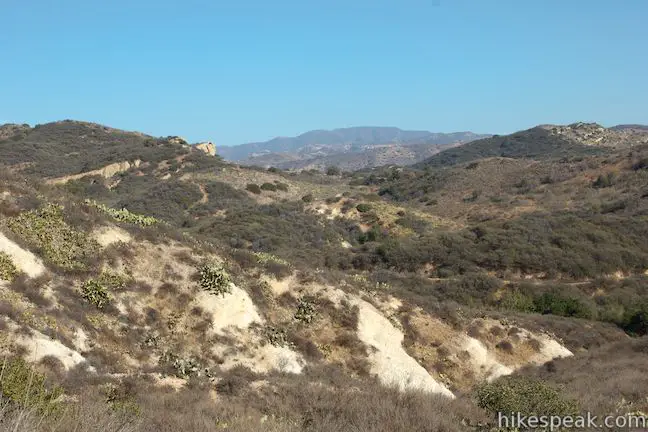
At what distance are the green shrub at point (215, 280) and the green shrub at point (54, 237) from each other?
372 centimetres

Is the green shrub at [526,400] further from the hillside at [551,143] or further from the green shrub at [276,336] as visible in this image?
the hillside at [551,143]

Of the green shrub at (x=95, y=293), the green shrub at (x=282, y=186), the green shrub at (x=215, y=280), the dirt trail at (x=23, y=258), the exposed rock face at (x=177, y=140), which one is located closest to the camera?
the dirt trail at (x=23, y=258)

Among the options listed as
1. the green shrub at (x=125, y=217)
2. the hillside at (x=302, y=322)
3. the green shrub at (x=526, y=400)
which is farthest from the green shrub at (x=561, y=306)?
the green shrub at (x=125, y=217)

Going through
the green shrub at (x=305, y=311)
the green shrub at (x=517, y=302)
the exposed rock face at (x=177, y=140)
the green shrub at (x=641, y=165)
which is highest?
the exposed rock face at (x=177, y=140)

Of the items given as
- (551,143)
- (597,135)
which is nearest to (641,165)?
(597,135)

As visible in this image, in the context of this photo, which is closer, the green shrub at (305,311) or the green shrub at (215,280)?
the green shrub at (215,280)

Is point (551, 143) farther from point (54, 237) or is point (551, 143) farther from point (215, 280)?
point (54, 237)

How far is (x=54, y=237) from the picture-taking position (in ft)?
57.2

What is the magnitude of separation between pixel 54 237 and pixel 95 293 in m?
2.97

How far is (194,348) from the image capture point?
15.9 meters

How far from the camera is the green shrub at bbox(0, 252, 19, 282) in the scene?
14.4 m

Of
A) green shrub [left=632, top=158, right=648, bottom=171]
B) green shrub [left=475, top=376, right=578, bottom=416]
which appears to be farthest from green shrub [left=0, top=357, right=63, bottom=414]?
green shrub [left=632, top=158, right=648, bottom=171]

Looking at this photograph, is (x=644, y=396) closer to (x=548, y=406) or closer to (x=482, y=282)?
(x=548, y=406)

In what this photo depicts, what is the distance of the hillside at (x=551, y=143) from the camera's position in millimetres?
124625
